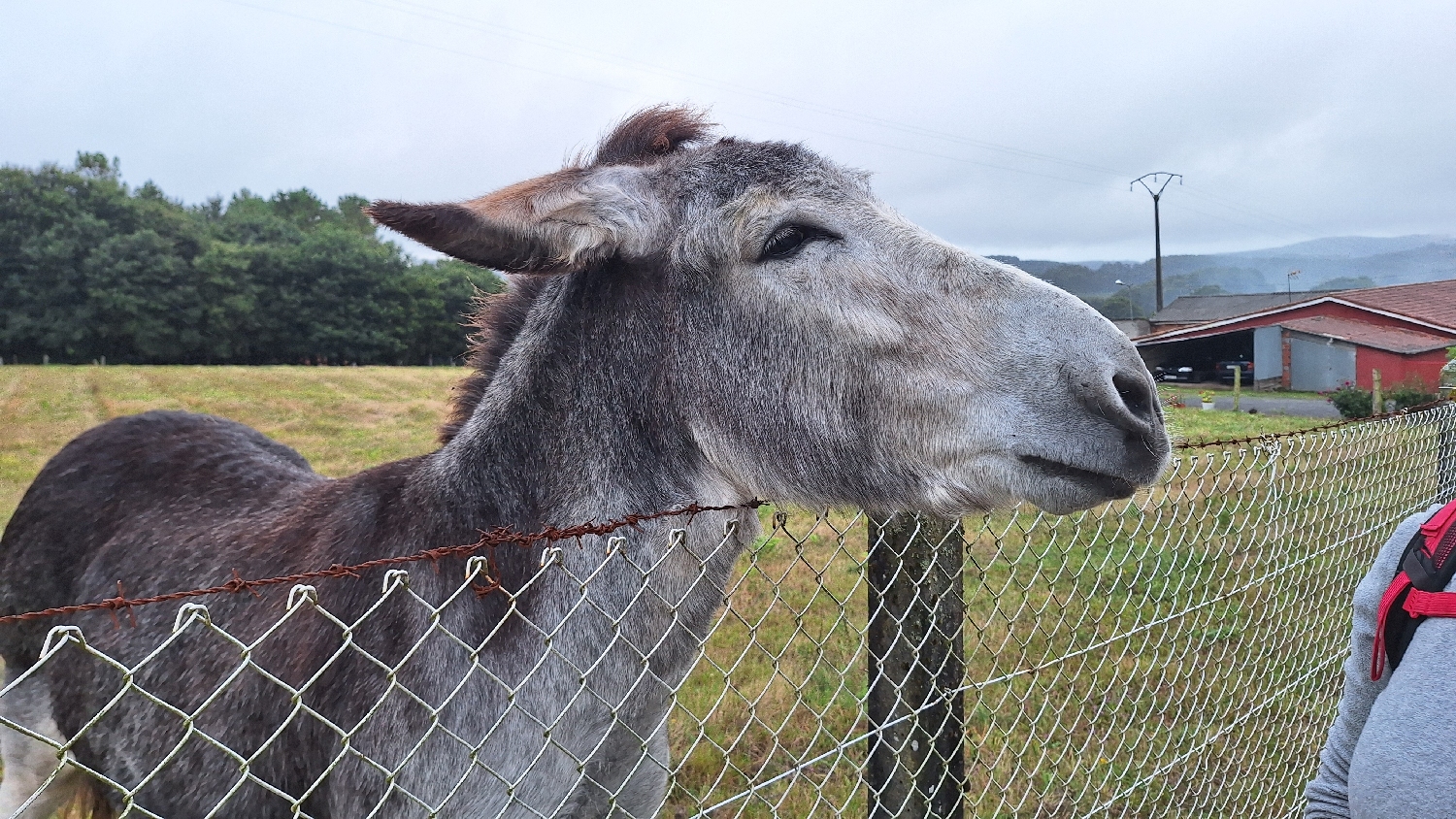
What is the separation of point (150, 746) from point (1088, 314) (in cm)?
301

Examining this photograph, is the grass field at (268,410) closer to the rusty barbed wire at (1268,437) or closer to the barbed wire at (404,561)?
the rusty barbed wire at (1268,437)

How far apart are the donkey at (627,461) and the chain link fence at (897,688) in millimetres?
26

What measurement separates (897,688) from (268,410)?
72.2ft

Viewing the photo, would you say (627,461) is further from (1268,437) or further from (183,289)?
(183,289)

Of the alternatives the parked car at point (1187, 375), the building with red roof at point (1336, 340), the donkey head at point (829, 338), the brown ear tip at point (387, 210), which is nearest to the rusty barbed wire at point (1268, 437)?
the donkey head at point (829, 338)

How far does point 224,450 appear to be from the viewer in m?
3.62

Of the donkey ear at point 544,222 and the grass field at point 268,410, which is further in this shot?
the grass field at point 268,410

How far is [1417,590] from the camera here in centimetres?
153

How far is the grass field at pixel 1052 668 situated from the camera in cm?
328

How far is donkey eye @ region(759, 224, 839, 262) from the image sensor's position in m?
2.17

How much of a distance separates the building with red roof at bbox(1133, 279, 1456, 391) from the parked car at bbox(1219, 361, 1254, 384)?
288mm

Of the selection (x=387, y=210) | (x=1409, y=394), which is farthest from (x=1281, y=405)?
(x=387, y=210)

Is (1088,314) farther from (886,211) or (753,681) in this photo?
(753,681)

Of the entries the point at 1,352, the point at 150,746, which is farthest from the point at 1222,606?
the point at 1,352
